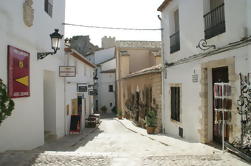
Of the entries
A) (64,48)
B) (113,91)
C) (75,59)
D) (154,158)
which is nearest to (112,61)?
(113,91)

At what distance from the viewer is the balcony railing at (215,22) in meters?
7.22

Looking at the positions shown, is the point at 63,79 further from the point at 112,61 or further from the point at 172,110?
the point at 112,61

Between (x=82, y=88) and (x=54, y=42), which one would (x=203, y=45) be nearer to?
(x=54, y=42)

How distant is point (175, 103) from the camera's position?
35.5 feet

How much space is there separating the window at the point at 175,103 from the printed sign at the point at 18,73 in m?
5.50

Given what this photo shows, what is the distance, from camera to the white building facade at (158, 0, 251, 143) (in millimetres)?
6223

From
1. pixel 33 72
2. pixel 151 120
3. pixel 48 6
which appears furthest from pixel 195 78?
pixel 48 6

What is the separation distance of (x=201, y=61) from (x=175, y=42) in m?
2.88

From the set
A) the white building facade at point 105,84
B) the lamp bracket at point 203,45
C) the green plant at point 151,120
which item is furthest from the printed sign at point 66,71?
the white building facade at point 105,84

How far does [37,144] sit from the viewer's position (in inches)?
341

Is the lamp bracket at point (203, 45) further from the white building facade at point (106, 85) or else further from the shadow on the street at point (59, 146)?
the white building facade at point (106, 85)

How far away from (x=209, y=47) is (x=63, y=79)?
6.96 metres

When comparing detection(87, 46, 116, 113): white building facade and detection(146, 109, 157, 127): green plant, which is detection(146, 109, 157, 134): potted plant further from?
detection(87, 46, 116, 113): white building facade

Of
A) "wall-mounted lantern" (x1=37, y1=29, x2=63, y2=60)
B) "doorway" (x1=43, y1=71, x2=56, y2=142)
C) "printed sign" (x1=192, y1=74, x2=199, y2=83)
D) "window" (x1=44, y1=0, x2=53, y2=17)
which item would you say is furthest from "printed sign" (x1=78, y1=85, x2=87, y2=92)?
"printed sign" (x1=192, y1=74, x2=199, y2=83)
